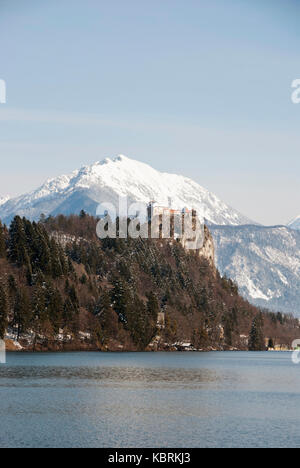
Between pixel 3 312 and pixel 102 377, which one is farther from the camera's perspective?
pixel 3 312

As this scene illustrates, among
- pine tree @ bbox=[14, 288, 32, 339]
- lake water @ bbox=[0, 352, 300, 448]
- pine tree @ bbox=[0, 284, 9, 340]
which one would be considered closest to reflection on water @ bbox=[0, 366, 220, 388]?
lake water @ bbox=[0, 352, 300, 448]

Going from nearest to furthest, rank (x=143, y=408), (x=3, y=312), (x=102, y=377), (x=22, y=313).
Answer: (x=143, y=408)
(x=102, y=377)
(x=3, y=312)
(x=22, y=313)

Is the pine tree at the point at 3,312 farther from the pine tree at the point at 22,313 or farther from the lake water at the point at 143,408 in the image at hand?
the lake water at the point at 143,408

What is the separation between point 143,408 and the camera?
84.4m

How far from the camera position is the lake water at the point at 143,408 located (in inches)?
2591

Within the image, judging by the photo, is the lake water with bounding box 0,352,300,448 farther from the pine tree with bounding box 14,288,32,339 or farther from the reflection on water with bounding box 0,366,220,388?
the pine tree with bounding box 14,288,32,339

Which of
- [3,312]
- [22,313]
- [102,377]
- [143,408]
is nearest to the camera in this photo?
[143,408]

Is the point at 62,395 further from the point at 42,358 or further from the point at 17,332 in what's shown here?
the point at 17,332

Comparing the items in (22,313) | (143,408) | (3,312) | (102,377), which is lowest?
(102,377)

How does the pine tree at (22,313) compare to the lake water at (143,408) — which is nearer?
the lake water at (143,408)

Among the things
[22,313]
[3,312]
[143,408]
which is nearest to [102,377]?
[143,408]

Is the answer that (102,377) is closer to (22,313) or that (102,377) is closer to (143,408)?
(143,408)

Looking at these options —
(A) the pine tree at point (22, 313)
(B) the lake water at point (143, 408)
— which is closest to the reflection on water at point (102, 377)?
(B) the lake water at point (143, 408)
